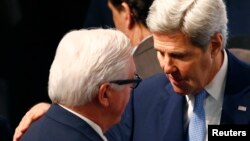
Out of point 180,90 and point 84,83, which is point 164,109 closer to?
point 180,90

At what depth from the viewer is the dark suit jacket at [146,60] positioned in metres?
3.06

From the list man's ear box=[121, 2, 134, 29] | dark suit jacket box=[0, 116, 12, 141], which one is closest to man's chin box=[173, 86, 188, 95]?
man's ear box=[121, 2, 134, 29]

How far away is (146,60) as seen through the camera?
3098mm

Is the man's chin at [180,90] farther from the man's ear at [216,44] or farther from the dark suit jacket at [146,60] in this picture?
the dark suit jacket at [146,60]

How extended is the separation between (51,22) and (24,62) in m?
0.31

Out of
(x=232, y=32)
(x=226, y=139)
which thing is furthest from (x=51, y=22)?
(x=226, y=139)

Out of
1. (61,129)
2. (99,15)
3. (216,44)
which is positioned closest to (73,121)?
(61,129)

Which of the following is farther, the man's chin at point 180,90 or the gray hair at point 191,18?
the man's chin at point 180,90

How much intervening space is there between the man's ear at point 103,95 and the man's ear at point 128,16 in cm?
80

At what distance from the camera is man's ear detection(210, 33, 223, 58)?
2.59 m

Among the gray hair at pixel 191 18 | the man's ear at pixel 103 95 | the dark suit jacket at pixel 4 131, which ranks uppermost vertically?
the gray hair at pixel 191 18

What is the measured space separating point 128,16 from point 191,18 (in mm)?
651

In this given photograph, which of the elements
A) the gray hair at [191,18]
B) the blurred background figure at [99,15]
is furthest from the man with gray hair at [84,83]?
the blurred background figure at [99,15]

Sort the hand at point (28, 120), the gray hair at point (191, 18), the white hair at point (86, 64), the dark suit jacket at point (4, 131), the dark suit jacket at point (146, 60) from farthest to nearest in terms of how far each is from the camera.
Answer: the dark suit jacket at point (146, 60), the dark suit jacket at point (4, 131), the hand at point (28, 120), the gray hair at point (191, 18), the white hair at point (86, 64)
